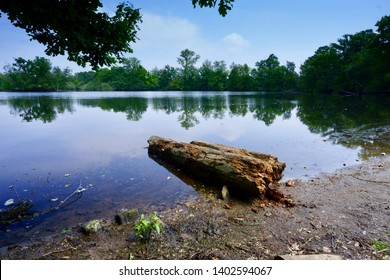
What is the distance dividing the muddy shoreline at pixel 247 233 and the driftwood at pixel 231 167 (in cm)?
48

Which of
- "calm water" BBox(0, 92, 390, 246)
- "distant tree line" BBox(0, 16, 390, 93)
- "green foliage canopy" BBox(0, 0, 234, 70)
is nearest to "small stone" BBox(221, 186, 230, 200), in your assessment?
"calm water" BBox(0, 92, 390, 246)

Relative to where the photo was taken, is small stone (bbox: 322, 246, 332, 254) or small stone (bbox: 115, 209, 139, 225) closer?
small stone (bbox: 322, 246, 332, 254)

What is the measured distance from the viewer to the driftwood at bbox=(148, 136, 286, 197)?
5.91 meters

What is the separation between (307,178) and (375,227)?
3154 mm

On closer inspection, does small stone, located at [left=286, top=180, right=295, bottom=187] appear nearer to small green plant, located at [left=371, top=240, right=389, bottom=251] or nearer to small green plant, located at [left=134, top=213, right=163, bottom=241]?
small green plant, located at [left=371, top=240, right=389, bottom=251]

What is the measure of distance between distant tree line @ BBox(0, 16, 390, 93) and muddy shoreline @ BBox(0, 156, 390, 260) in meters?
52.8

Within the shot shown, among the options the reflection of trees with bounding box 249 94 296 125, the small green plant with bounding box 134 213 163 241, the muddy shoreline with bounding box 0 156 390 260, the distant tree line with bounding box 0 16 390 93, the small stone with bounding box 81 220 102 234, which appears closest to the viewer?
the muddy shoreline with bounding box 0 156 390 260

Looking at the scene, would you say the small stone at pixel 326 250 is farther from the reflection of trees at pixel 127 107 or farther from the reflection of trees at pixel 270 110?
the reflection of trees at pixel 127 107

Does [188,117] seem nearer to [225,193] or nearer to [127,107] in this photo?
[127,107]

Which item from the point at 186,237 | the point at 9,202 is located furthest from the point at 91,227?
the point at 9,202

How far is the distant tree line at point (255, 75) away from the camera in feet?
171

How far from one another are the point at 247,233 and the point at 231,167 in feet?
6.86

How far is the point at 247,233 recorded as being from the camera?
4328mm
